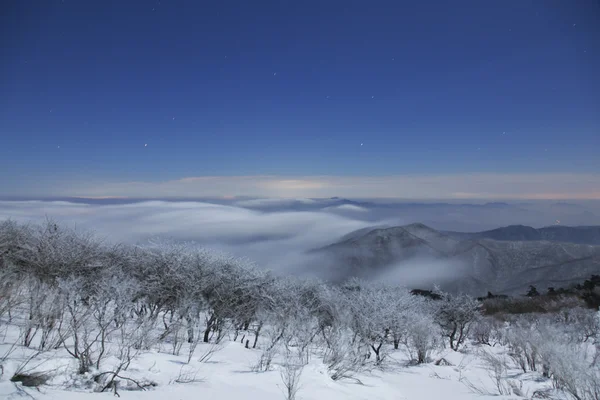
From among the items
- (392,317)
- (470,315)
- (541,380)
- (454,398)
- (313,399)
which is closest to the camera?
(313,399)

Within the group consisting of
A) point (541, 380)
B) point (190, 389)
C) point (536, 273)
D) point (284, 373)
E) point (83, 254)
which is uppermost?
point (83, 254)

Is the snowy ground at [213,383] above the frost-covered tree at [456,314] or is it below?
above

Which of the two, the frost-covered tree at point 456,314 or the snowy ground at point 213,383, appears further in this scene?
the frost-covered tree at point 456,314

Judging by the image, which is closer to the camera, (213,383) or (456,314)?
(213,383)

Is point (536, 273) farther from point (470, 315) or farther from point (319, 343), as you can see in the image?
point (319, 343)

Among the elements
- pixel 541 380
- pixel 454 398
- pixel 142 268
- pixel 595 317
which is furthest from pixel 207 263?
pixel 595 317

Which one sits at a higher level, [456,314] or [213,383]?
[213,383]

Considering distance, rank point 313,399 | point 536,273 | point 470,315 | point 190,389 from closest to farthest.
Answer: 1. point 190,389
2. point 313,399
3. point 470,315
4. point 536,273

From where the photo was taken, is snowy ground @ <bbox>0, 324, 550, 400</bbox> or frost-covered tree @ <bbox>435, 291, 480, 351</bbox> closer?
snowy ground @ <bbox>0, 324, 550, 400</bbox>

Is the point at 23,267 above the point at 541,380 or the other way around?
above

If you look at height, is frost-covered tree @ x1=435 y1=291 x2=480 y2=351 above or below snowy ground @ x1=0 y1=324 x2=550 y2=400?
below

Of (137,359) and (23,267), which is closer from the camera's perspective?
(137,359)
